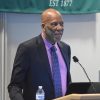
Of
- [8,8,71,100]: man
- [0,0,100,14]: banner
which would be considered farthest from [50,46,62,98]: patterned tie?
[0,0,100,14]: banner

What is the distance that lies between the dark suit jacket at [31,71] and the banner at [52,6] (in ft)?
3.70

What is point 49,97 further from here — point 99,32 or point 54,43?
point 99,32

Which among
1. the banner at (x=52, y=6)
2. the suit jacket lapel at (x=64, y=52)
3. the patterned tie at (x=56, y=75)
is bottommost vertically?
the patterned tie at (x=56, y=75)

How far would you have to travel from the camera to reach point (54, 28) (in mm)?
2094

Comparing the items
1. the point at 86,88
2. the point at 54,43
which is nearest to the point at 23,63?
the point at 54,43

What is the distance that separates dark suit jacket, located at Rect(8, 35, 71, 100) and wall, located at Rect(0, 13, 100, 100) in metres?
1.15

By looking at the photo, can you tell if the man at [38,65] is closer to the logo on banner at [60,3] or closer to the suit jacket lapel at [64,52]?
the suit jacket lapel at [64,52]

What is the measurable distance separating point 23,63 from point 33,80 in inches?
5.9

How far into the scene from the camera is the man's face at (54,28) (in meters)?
2.09

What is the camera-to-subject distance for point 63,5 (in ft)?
10.9

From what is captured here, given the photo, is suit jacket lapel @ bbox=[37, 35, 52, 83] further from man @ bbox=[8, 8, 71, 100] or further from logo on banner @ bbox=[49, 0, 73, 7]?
logo on banner @ bbox=[49, 0, 73, 7]

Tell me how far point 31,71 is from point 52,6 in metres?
1.35

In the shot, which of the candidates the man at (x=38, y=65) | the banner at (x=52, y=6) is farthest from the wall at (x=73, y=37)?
the man at (x=38, y=65)

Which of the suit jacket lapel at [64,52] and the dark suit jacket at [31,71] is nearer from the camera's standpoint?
the dark suit jacket at [31,71]
